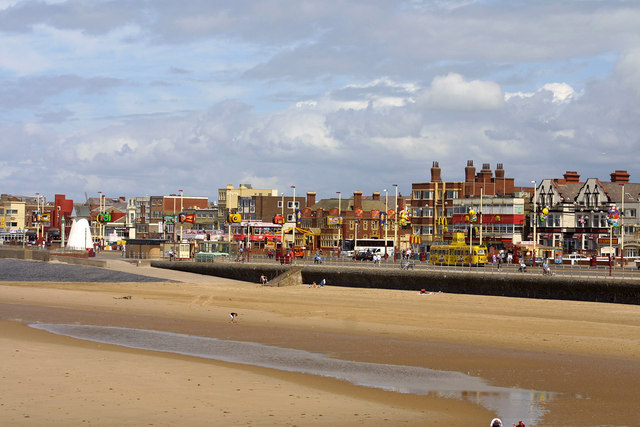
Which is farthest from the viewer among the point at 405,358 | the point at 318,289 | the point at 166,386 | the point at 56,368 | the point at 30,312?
the point at 318,289

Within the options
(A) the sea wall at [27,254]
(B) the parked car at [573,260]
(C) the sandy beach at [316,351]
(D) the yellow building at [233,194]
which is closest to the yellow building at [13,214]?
(D) the yellow building at [233,194]

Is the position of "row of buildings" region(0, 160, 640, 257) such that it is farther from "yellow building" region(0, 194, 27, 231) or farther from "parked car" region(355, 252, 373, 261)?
"yellow building" region(0, 194, 27, 231)

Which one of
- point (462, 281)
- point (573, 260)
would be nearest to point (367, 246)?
point (573, 260)

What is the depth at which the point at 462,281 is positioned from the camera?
54812 millimetres

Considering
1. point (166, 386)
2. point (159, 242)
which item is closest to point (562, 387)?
point (166, 386)

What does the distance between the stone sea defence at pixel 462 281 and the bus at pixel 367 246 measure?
30.8 meters

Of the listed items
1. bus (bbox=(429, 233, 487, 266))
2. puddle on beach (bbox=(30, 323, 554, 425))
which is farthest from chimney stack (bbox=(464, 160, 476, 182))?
puddle on beach (bbox=(30, 323, 554, 425))

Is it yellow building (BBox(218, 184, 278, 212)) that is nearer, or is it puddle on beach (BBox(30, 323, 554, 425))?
puddle on beach (BBox(30, 323, 554, 425))

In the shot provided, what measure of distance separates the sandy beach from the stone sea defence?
6.08ft

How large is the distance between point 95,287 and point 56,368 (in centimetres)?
3834

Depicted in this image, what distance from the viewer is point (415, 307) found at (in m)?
46.3

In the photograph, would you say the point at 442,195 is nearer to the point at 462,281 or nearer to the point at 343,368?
the point at 462,281

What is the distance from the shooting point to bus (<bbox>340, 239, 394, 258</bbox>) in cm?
9919

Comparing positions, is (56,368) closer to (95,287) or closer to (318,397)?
(318,397)
